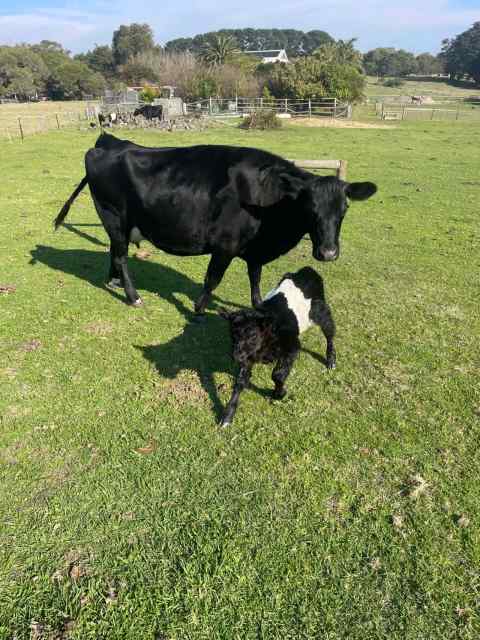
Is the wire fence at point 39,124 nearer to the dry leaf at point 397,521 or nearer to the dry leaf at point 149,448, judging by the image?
the dry leaf at point 149,448

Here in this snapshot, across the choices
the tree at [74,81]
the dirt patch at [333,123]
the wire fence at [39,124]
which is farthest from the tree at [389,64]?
the wire fence at [39,124]

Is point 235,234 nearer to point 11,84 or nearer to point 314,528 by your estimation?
point 314,528

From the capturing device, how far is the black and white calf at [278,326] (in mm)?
3760

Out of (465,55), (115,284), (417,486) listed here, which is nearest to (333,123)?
(115,284)

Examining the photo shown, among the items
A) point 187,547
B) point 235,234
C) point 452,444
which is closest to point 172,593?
point 187,547

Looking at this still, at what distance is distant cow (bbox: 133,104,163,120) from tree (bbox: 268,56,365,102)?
60.0 feet

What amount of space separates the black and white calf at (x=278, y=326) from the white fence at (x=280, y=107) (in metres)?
40.1

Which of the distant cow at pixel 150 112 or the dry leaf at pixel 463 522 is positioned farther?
the distant cow at pixel 150 112

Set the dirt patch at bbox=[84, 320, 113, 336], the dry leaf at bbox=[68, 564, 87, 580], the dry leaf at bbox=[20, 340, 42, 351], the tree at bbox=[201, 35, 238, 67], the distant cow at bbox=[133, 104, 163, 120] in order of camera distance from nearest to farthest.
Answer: the dry leaf at bbox=[68, 564, 87, 580] → the dry leaf at bbox=[20, 340, 42, 351] → the dirt patch at bbox=[84, 320, 113, 336] → the distant cow at bbox=[133, 104, 163, 120] → the tree at bbox=[201, 35, 238, 67]

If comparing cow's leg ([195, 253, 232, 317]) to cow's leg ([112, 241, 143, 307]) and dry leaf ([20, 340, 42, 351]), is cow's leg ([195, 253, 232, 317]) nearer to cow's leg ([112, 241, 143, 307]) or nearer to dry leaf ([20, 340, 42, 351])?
cow's leg ([112, 241, 143, 307])

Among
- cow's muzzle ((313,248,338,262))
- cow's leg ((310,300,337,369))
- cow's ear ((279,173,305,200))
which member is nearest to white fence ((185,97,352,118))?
cow's ear ((279,173,305,200))

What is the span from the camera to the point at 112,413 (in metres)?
4.25

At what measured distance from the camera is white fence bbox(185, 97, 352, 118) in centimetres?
4253

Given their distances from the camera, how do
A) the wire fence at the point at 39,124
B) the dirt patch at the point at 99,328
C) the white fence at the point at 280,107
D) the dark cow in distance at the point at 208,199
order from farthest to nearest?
1. the white fence at the point at 280,107
2. the wire fence at the point at 39,124
3. the dirt patch at the point at 99,328
4. the dark cow in distance at the point at 208,199
